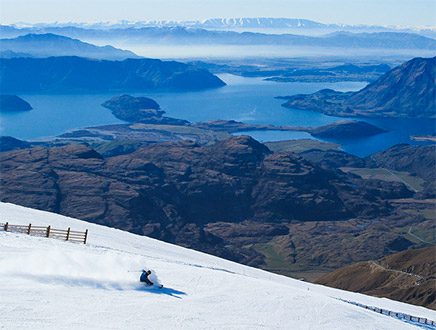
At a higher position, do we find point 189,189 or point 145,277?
point 145,277

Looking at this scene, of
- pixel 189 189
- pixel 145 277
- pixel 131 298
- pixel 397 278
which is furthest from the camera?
pixel 189 189

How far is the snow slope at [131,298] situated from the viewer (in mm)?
25609

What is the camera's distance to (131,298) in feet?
92.6

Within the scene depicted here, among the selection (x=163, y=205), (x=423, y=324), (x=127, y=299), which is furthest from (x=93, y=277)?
(x=163, y=205)

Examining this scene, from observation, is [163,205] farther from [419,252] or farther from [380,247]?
[419,252]

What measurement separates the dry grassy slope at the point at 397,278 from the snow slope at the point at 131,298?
47.3m

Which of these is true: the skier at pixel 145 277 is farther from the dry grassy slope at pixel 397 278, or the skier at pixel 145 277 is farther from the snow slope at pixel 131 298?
the dry grassy slope at pixel 397 278

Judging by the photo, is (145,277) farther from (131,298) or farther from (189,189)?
(189,189)

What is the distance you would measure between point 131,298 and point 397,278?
6712cm

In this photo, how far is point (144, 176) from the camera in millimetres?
168875

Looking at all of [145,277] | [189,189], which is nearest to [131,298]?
[145,277]

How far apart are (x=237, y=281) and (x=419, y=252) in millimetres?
69473

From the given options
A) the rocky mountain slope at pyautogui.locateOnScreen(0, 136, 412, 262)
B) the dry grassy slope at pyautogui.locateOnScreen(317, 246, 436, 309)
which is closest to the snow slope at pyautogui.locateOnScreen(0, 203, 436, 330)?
the dry grassy slope at pyautogui.locateOnScreen(317, 246, 436, 309)

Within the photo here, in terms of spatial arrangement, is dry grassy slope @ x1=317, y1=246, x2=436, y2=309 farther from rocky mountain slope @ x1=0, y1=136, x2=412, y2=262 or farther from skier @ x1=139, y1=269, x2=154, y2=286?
skier @ x1=139, y1=269, x2=154, y2=286
